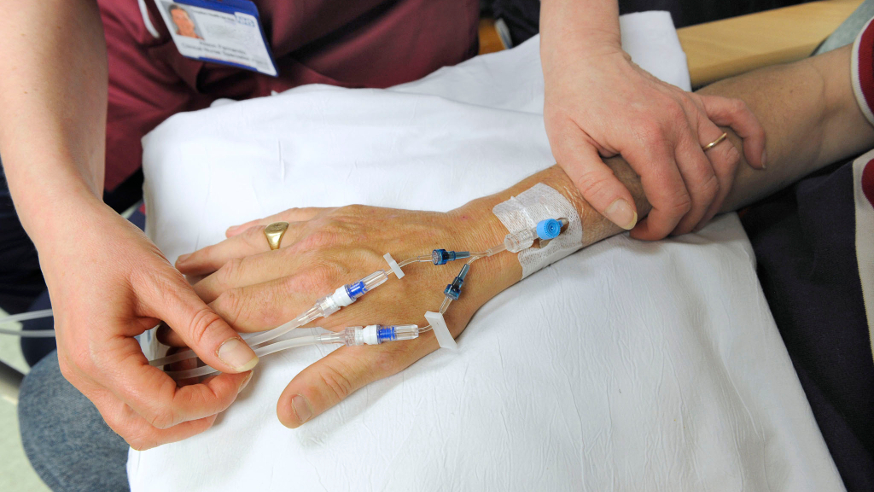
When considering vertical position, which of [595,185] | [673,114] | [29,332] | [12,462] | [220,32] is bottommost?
[12,462]

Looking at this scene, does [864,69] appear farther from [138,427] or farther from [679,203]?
[138,427]

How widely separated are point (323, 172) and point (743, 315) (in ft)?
2.94

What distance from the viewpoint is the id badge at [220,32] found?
1.10m

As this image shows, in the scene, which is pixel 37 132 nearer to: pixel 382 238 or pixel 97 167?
pixel 97 167

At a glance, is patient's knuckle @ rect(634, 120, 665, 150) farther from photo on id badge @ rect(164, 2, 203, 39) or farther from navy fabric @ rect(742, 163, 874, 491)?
photo on id badge @ rect(164, 2, 203, 39)

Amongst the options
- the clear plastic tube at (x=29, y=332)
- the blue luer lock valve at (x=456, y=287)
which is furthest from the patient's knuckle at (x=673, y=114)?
the clear plastic tube at (x=29, y=332)

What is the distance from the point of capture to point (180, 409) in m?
0.66

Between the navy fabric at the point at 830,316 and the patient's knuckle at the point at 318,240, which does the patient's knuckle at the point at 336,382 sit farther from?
the navy fabric at the point at 830,316

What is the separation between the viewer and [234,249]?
872 millimetres

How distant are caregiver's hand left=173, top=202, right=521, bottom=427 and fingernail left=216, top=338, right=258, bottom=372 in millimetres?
72

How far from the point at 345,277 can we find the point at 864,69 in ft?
4.03

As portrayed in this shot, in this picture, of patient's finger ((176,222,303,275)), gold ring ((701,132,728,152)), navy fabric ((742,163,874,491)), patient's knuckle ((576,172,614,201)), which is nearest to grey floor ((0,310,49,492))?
patient's finger ((176,222,303,275))

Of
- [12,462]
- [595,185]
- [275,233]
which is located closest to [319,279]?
[275,233]

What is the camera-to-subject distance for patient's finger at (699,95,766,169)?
0.96 m
